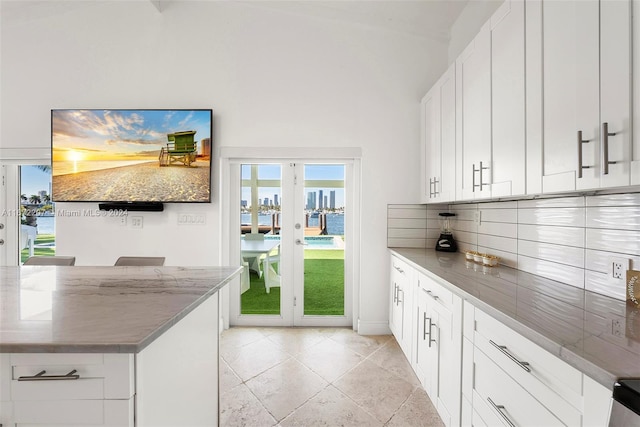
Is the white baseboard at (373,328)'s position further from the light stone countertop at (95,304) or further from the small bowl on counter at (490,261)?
the light stone countertop at (95,304)

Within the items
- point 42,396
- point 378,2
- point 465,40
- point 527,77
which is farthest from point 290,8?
point 42,396

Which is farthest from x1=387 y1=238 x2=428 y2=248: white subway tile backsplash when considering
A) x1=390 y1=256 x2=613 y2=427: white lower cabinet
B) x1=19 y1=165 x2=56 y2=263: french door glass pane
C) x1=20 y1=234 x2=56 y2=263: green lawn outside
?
x1=19 y1=165 x2=56 y2=263: french door glass pane

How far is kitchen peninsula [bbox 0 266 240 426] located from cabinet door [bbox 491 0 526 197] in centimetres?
163

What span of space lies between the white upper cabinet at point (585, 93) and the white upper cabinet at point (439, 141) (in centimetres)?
92

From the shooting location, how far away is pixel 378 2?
9.05 ft

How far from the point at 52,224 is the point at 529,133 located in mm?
4379

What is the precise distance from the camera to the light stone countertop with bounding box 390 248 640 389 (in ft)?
2.46

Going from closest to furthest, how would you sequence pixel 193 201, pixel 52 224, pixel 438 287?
pixel 438 287
pixel 193 201
pixel 52 224

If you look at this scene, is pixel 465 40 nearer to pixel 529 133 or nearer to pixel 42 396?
pixel 529 133

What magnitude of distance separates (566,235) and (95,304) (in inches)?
88.6

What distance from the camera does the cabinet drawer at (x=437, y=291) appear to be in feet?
5.28

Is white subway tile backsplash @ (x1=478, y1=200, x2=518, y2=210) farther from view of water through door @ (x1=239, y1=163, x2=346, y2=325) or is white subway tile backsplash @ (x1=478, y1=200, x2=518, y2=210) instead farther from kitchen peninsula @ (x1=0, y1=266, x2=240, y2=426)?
kitchen peninsula @ (x1=0, y1=266, x2=240, y2=426)

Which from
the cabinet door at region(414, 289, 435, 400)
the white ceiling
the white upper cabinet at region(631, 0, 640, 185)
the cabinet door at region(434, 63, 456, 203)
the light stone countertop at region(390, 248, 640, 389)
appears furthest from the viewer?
the white ceiling

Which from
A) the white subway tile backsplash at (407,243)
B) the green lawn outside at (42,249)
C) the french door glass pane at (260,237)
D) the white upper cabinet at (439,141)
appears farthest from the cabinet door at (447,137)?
the green lawn outside at (42,249)
